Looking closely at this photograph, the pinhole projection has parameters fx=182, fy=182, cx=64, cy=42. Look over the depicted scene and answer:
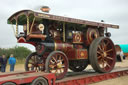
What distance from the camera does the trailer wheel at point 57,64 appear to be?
19.6ft

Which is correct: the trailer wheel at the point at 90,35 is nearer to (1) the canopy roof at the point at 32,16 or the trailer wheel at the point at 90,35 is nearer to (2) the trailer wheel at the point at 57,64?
(1) the canopy roof at the point at 32,16

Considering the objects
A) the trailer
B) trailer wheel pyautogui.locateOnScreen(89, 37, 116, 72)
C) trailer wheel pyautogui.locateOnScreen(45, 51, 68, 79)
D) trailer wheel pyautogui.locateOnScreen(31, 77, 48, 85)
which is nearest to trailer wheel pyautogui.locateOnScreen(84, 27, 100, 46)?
trailer wheel pyautogui.locateOnScreen(89, 37, 116, 72)

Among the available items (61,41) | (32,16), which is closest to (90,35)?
(61,41)

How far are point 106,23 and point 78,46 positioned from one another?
1931mm

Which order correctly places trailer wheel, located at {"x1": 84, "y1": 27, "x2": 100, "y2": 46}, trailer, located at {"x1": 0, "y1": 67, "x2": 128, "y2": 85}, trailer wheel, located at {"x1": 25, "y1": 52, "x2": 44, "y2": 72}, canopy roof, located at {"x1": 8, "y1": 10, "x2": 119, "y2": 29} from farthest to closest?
trailer wheel, located at {"x1": 84, "y1": 27, "x2": 100, "y2": 46}, trailer wheel, located at {"x1": 25, "y1": 52, "x2": 44, "y2": 72}, canopy roof, located at {"x1": 8, "y1": 10, "x2": 119, "y2": 29}, trailer, located at {"x1": 0, "y1": 67, "x2": 128, "y2": 85}

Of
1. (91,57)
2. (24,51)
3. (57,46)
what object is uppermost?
(57,46)

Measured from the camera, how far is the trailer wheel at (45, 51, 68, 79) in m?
5.98

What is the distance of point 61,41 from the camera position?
7.13m

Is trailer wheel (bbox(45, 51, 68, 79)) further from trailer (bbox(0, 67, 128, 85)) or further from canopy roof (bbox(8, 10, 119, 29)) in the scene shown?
canopy roof (bbox(8, 10, 119, 29))

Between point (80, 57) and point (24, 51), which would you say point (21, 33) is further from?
point (24, 51)

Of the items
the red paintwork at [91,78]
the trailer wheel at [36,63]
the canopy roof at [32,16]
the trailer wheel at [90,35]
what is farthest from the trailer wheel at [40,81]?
the trailer wheel at [90,35]

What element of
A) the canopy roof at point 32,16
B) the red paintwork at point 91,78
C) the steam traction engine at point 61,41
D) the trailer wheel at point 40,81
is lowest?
the red paintwork at point 91,78

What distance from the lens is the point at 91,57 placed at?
7539mm

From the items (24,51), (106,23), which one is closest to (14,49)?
(24,51)
